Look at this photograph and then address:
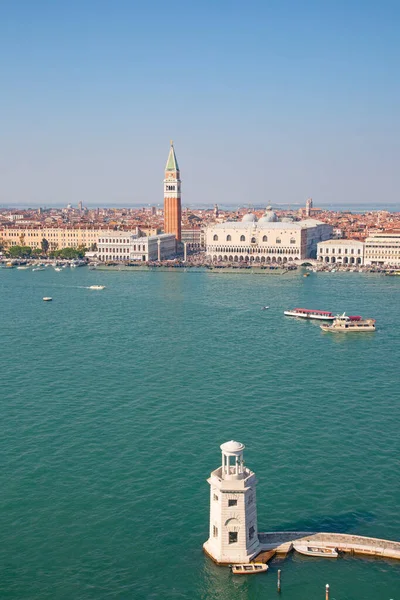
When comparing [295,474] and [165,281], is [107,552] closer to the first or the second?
[295,474]

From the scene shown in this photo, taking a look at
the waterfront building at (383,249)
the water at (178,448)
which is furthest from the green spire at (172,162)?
the water at (178,448)

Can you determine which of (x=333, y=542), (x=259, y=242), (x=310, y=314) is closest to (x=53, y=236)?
(x=259, y=242)

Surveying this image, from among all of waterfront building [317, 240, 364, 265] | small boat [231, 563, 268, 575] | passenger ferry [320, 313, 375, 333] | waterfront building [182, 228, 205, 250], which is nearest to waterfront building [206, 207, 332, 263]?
waterfront building [317, 240, 364, 265]

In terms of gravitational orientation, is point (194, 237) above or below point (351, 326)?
above

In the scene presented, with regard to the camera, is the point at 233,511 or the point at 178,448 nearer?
the point at 233,511

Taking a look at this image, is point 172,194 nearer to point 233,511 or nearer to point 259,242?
point 259,242

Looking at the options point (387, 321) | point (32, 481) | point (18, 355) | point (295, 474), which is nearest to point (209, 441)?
point (295, 474)

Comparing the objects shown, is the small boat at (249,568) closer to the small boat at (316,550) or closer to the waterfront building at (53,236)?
the small boat at (316,550)

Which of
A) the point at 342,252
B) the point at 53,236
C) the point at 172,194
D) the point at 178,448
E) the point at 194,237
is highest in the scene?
the point at 172,194
